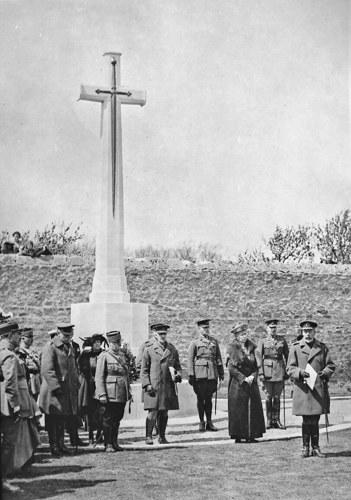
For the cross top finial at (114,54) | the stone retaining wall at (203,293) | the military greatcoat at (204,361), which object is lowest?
the military greatcoat at (204,361)

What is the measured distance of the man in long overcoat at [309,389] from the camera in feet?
31.8

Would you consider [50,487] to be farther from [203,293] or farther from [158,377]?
[203,293]

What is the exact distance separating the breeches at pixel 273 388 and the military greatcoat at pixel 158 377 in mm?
2455

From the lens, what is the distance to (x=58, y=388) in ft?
33.9

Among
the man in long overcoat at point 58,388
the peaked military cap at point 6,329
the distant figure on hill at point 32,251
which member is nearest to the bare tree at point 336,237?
the distant figure on hill at point 32,251

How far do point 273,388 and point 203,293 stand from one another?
34.2 ft

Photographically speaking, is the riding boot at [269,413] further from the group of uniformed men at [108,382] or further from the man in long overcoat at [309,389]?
the man in long overcoat at [309,389]

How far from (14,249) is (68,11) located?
12.8m

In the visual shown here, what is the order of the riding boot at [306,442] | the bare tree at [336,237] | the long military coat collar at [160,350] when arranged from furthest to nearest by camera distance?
the bare tree at [336,237]
the long military coat collar at [160,350]
the riding boot at [306,442]

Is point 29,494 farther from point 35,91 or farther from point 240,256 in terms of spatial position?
point 240,256

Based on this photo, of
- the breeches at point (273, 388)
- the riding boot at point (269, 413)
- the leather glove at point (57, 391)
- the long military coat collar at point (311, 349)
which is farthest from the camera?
the breeches at point (273, 388)

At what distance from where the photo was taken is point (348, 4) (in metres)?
→ 10.2

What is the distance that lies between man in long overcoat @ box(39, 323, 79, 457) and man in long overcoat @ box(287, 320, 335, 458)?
2.85 metres

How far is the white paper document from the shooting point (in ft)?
31.8
